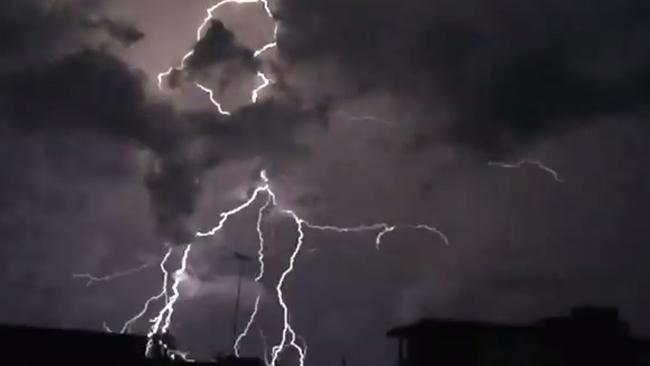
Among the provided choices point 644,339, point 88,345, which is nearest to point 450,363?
point 644,339

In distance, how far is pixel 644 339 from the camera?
1880 cm

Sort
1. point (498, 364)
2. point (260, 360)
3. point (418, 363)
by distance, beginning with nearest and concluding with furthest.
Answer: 1. point (498, 364)
2. point (418, 363)
3. point (260, 360)

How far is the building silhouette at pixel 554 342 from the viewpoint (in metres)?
18.6

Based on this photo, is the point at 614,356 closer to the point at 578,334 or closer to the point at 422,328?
the point at 578,334

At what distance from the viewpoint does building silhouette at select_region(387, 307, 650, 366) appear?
18.6 m

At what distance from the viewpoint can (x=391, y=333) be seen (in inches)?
801

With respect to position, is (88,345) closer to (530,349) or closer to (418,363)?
(418,363)

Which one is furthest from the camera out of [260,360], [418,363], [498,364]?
[260,360]

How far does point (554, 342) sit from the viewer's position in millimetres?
18703

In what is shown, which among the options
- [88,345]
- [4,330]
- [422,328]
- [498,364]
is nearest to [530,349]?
[498,364]

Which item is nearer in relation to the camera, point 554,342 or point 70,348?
point 554,342

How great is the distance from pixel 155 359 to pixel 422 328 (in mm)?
6369

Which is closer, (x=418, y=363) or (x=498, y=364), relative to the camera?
(x=498, y=364)

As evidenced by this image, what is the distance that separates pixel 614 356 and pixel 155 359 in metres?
10.5
